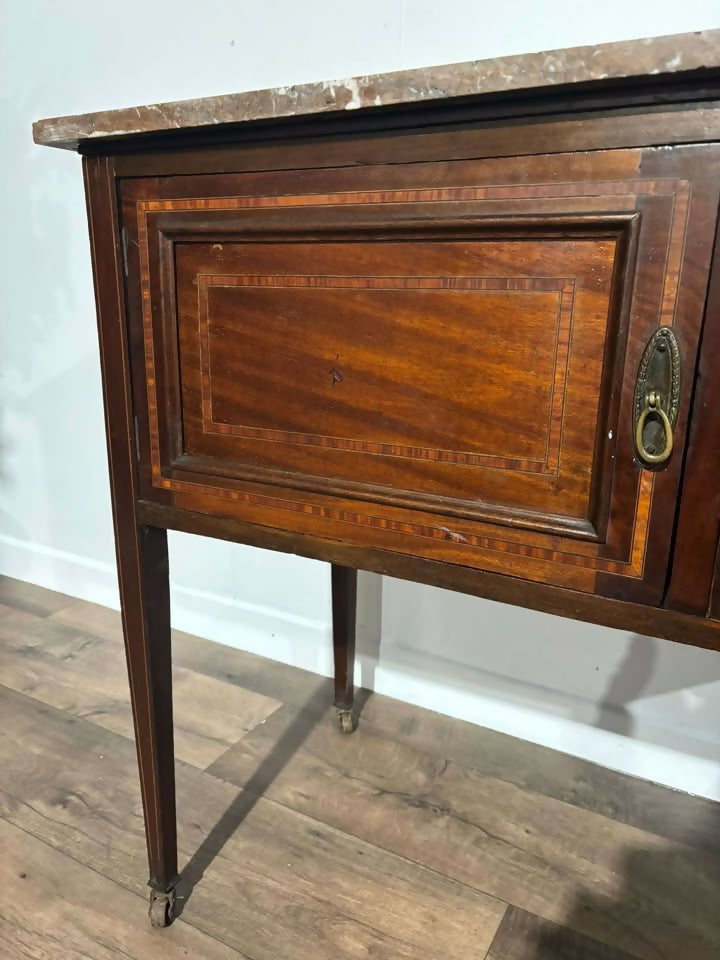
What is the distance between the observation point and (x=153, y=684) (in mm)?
816

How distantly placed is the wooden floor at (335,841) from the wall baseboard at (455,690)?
0.11 ft

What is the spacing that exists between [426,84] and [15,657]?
1.40 m

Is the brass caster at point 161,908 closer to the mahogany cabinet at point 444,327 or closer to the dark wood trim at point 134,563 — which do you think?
the dark wood trim at point 134,563

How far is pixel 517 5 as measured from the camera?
1.01m

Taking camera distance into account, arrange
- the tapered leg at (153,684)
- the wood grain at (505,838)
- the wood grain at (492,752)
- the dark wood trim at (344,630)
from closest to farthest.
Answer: the tapered leg at (153,684)
the wood grain at (505,838)
the wood grain at (492,752)
the dark wood trim at (344,630)

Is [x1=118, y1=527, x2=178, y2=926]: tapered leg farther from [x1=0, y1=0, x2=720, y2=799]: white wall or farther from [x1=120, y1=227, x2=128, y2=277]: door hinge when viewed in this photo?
[x1=0, y1=0, x2=720, y2=799]: white wall

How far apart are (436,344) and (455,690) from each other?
0.88 meters

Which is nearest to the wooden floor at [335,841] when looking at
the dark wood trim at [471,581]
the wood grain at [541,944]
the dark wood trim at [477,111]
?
the wood grain at [541,944]

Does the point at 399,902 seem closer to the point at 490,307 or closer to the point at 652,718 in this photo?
the point at 652,718

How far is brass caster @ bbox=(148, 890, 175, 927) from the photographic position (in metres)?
0.87

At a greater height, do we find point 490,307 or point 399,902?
point 490,307

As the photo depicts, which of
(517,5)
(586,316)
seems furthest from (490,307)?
(517,5)

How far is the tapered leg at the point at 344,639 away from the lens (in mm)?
1220

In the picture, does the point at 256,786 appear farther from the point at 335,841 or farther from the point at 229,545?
the point at 229,545
